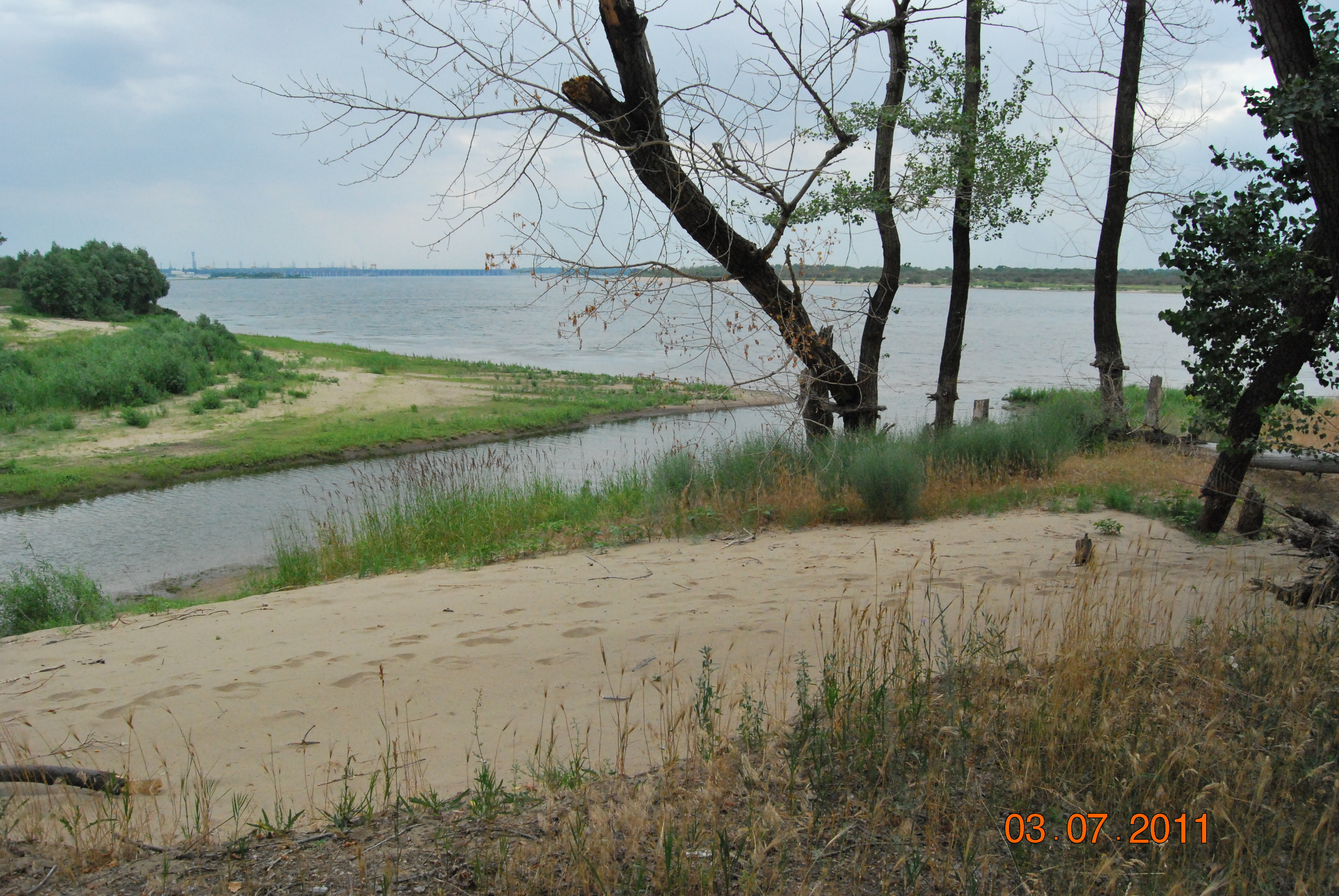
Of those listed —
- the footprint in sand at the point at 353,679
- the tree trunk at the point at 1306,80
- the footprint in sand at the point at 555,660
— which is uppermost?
the tree trunk at the point at 1306,80

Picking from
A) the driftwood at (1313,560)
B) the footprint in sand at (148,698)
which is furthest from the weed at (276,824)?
the driftwood at (1313,560)

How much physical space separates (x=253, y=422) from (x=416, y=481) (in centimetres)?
1226

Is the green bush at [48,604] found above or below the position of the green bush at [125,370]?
below

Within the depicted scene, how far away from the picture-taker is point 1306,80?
4.76 metres

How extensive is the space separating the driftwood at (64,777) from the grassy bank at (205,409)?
1094cm

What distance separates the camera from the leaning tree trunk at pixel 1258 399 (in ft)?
20.3

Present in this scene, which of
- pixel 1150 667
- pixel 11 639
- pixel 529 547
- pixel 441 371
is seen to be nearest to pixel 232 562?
pixel 11 639

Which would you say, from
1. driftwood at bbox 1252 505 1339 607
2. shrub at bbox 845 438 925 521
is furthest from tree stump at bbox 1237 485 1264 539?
shrub at bbox 845 438 925 521

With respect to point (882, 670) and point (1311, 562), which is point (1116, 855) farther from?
point (1311, 562)

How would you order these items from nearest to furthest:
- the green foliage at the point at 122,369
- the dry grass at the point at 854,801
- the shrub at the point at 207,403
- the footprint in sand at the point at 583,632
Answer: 1. the dry grass at the point at 854,801
2. the footprint in sand at the point at 583,632
3. the green foliage at the point at 122,369
4. the shrub at the point at 207,403

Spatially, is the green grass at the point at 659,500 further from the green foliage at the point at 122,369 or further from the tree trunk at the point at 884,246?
the green foliage at the point at 122,369

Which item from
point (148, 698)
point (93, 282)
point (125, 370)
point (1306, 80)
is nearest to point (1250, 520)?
point (1306, 80)

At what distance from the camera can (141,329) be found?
29875 millimetres

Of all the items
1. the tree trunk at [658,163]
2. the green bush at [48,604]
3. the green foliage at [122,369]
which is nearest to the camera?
the tree trunk at [658,163]
